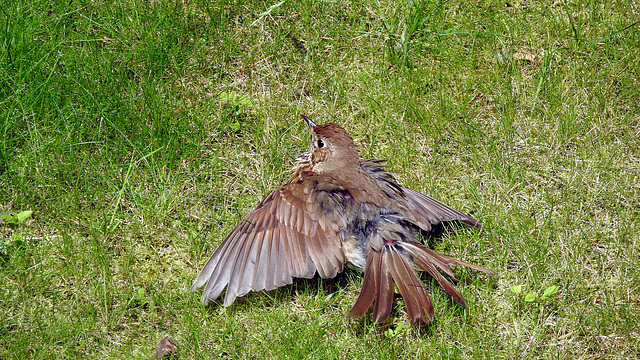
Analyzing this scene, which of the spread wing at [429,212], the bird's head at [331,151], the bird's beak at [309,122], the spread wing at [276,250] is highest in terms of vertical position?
the bird's beak at [309,122]

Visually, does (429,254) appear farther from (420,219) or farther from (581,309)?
(581,309)

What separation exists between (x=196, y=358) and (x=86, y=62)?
2.58 meters

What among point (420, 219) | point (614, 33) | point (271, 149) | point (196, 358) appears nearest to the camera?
point (196, 358)

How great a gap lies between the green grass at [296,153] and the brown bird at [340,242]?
0.70 feet

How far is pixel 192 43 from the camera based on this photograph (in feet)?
18.7

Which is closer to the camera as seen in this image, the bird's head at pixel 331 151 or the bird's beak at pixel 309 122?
the bird's head at pixel 331 151

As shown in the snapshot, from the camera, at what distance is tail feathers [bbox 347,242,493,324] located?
3973mm

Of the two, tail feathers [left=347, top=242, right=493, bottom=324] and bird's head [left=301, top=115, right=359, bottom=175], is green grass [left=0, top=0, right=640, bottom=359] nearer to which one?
tail feathers [left=347, top=242, right=493, bottom=324]

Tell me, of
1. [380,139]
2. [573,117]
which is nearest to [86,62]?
[380,139]

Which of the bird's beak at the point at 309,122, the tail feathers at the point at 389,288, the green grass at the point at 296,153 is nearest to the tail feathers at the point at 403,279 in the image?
the tail feathers at the point at 389,288

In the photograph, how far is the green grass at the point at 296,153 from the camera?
424cm

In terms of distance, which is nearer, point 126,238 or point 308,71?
point 126,238

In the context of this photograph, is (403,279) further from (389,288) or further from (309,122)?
(309,122)

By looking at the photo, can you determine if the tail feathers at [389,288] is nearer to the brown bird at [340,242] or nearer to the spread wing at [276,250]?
the brown bird at [340,242]
